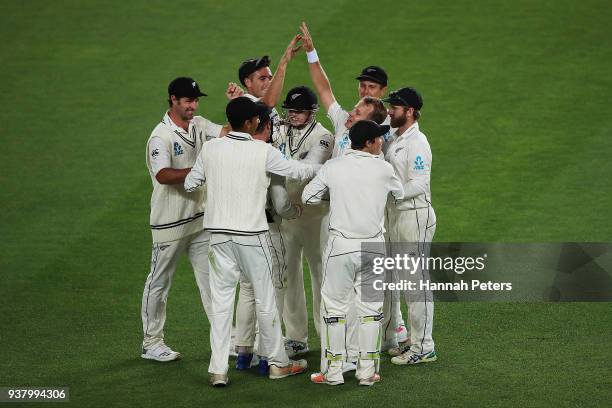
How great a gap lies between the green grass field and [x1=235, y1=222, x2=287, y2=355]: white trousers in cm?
35

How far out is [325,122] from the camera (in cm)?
1291

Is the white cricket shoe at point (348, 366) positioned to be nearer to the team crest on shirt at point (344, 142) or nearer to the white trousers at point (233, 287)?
the white trousers at point (233, 287)

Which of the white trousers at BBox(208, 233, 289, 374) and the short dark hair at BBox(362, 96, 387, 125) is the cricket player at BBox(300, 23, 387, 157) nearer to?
the short dark hair at BBox(362, 96, 387, 125)

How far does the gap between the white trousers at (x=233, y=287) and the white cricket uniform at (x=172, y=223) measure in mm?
572

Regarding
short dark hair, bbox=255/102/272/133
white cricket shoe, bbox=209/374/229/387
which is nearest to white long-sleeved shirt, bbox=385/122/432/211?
short dark hair, bbox=255/102/272/133

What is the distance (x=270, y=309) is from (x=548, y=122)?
6625 mm

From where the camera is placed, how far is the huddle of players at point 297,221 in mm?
6949

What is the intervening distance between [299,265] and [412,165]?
4.03 feet

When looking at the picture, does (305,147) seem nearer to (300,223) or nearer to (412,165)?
(300,223)

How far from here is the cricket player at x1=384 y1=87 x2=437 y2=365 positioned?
24.4 ft

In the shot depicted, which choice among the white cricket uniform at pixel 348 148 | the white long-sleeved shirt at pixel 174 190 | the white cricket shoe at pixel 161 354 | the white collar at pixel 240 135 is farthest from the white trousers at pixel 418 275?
the white cricket shoe at pixel 161 354

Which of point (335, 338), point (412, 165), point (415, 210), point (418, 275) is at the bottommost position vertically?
point (335, 338)

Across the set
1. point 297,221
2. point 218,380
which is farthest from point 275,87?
point 218,380

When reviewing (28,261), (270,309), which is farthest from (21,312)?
(270,309)
